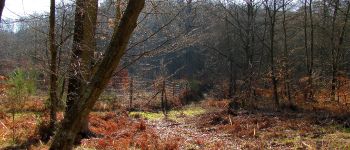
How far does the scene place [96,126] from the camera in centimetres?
1510

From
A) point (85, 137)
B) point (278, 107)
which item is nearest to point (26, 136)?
point (85, 137)

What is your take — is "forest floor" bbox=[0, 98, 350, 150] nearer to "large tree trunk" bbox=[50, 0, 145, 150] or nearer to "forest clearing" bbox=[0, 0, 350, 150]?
"forest clearing" bbox=[0, 0, 350, 150]

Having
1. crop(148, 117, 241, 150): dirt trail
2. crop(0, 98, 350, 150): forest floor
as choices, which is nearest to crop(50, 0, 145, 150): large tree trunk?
crop(0, 98, 350, 150): forest floor

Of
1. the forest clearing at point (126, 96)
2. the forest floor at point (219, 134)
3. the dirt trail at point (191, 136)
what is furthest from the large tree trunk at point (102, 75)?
the dirt trail at point (191, 136)

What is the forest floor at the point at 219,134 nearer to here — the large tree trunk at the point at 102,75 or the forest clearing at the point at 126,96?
the forest clearing at the point at 126,96

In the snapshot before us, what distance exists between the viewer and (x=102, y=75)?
4273 millimetres

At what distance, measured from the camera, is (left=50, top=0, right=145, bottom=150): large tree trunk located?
4250mm

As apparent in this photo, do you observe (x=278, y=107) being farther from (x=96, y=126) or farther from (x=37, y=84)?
(x=37, y=84)

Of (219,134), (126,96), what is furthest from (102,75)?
(126,96)

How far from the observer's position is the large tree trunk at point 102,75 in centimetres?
425

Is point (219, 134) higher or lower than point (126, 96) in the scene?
lower

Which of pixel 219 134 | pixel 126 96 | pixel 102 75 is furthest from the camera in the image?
pixel 126 96

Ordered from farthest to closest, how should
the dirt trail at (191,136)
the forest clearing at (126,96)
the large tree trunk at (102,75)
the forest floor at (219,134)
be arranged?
the dirt trail at (191,136), the forest floor at (219,134), the forest clearing at (126,96), the large tree trunk at (102,75)

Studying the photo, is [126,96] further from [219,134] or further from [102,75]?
[102,75]
